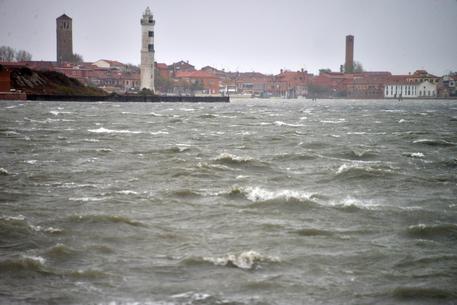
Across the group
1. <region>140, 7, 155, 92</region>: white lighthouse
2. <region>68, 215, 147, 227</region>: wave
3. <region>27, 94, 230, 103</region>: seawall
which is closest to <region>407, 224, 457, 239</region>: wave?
<region>68, 215, 147, 227</region>: wave

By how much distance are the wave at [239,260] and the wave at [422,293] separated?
6.65ft

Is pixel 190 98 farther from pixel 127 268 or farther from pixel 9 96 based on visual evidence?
pixel 127 268

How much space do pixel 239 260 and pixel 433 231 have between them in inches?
169

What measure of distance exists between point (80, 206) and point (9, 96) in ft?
313

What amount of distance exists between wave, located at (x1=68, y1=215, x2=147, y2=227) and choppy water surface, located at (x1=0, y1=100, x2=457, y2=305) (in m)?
0.04

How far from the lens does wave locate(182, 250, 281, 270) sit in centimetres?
1073

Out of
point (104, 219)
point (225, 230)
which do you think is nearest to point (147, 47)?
point (104, 219)

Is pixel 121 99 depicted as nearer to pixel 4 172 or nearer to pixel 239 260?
pixel 4 172

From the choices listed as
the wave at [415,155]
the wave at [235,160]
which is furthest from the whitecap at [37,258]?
the wave at [415,155]

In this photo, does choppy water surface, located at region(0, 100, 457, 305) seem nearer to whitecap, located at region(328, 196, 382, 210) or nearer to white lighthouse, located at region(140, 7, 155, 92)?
whitecap, located at region(328, 196, 382, 210)

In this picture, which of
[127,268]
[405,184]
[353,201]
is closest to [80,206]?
A: [127,268]

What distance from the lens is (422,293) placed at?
974cm

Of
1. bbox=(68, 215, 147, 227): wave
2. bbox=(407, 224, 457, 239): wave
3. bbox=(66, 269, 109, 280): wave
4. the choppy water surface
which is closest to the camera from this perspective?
the choppy water surface

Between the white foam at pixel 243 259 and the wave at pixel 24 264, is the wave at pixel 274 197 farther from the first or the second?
the wave at pixel 24 264
